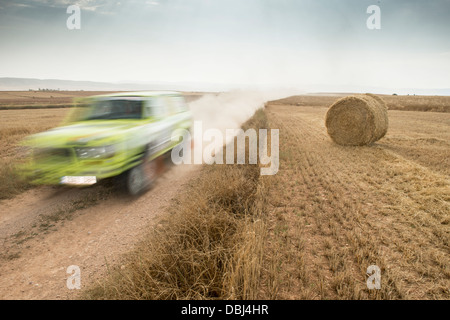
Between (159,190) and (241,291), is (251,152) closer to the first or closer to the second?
(159,190)

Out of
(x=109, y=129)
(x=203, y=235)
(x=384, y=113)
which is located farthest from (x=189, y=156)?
(x=384, y=113)

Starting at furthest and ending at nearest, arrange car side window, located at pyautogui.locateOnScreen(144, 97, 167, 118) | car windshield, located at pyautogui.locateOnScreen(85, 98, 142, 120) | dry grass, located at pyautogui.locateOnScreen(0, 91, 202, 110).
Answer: dry grass, located at pyautogui.locateOnScreen(0, 91, 202, 110)
car side window, located at pyautogui.locateOnScreen(144, 97, 167, 118)
car windshield, located at pyautogui.locateOnScreen(85, 98, 142, 120)

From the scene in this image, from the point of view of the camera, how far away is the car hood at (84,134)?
179 inches

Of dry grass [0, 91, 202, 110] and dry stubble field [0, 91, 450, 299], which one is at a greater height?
dry grass [0, 91, 202, 110]

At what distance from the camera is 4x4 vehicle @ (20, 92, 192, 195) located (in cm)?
456

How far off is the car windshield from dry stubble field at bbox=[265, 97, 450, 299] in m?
3.73

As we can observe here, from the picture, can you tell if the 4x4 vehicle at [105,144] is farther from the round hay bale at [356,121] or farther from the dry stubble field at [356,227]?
the round hay bale at [356,121]

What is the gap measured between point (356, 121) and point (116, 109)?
8.50 m

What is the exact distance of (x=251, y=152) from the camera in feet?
24.0

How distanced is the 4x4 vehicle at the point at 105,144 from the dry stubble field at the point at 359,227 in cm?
305

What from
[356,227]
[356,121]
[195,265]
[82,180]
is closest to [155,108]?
[82,180]

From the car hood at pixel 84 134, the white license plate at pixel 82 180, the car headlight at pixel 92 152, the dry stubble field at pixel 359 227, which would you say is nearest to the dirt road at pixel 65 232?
the white license plate at pixel 82 180

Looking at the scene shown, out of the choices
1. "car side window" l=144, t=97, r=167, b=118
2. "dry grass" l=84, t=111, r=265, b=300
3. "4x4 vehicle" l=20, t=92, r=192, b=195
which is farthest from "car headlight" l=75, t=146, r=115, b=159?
"dry grass" l=84, t=111, r=265, b=300

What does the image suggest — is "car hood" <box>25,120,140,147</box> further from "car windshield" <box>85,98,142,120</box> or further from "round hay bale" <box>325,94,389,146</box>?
"round hay bale" <box>325,94,389,146</box>
